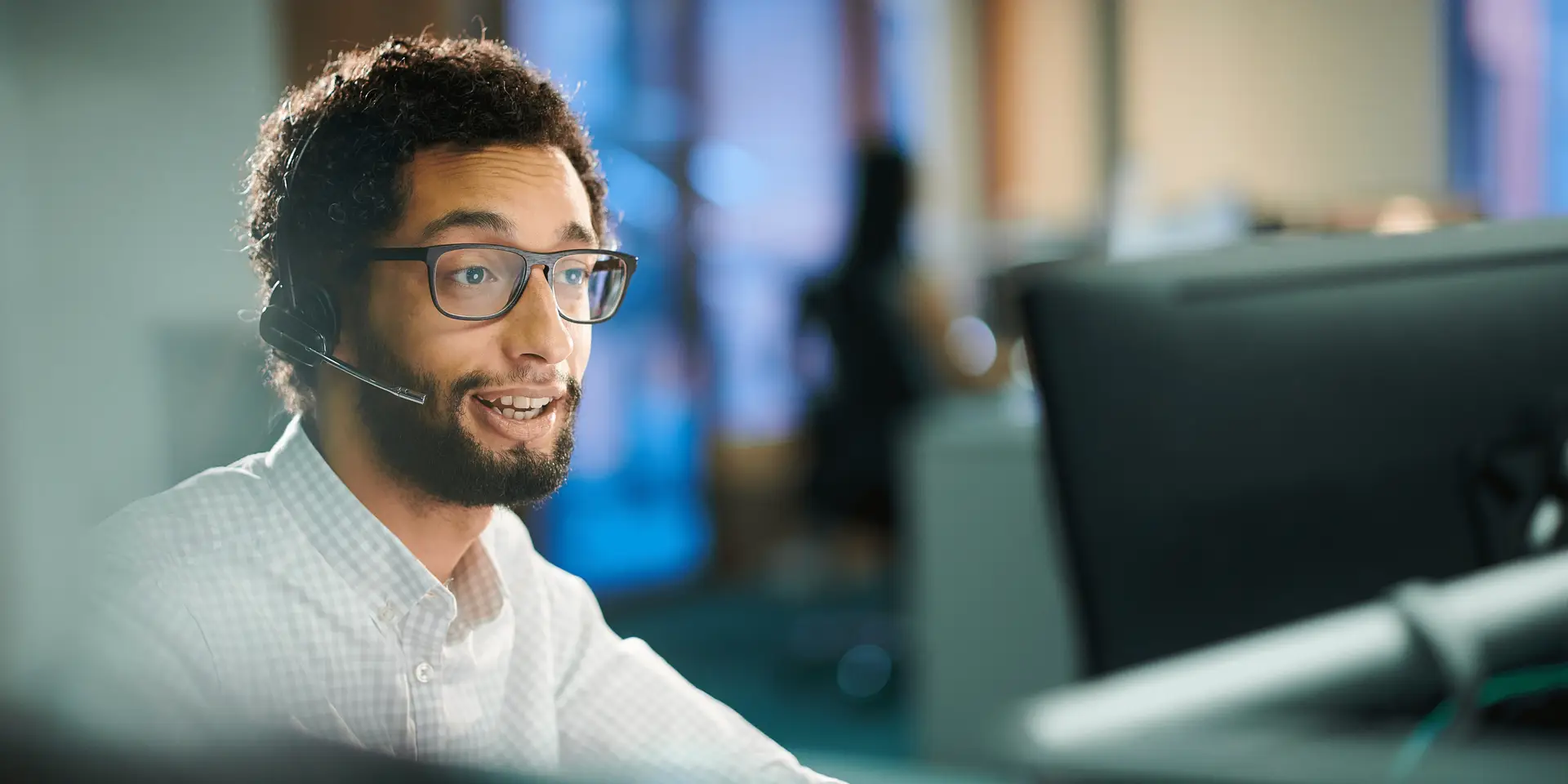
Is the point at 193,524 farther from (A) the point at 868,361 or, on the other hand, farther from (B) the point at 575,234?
(A) the point at 868,361

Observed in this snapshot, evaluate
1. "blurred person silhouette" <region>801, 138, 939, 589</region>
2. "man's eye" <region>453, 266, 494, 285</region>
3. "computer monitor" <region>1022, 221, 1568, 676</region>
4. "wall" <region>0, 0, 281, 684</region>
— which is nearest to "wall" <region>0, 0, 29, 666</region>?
"wall" <region>0, 0, 281, 684</region>

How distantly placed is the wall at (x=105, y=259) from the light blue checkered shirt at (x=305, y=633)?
0.06 ft

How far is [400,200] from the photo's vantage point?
0.80 feet

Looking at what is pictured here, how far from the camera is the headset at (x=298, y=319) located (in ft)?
0.81

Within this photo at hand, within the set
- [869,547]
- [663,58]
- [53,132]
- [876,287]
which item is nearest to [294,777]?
[53,132]

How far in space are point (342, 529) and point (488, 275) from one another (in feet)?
0.20

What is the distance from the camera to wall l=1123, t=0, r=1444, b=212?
4109mm

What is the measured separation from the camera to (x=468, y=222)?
24cm

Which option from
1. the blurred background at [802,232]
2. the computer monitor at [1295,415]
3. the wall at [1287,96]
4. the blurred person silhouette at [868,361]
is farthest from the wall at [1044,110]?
the computer monitor at [1295,415]

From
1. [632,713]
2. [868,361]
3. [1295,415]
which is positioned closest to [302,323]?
[632,713]

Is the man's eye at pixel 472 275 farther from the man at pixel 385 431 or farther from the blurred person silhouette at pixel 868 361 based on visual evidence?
the blurred person silhouette at pixel 868 361

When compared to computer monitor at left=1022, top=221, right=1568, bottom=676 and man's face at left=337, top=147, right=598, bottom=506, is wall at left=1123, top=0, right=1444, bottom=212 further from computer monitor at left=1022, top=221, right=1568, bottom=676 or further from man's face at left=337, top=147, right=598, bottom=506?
man's face at left=337, top=147, right=598, bottom=506

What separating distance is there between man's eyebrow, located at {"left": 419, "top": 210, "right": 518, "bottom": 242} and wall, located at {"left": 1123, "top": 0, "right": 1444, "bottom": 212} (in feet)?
14.4

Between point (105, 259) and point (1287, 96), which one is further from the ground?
point (1287, 96)
